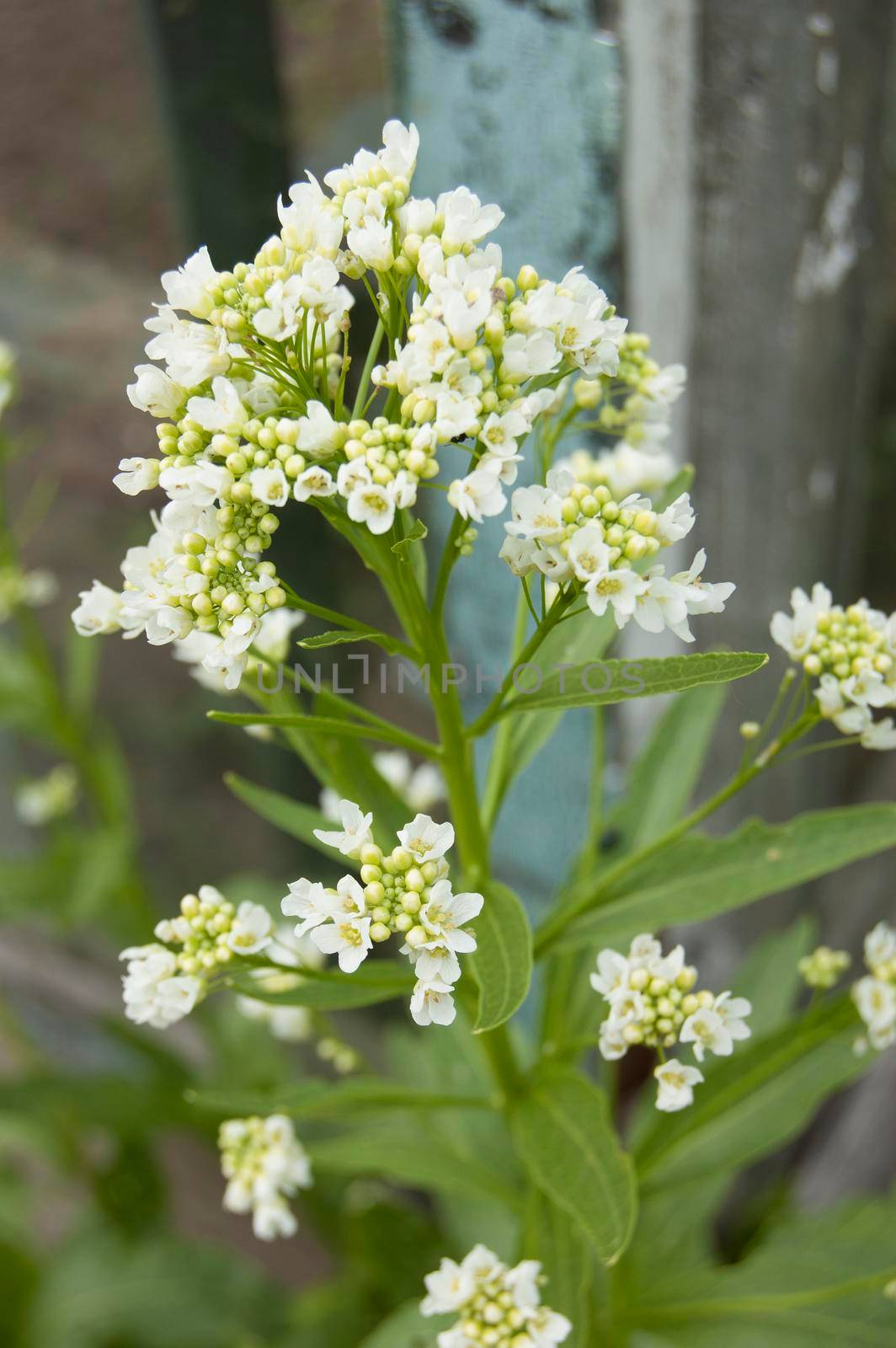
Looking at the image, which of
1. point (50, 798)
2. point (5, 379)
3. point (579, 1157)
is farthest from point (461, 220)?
point (50, 798)

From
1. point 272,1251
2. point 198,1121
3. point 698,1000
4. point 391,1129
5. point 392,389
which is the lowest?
point 272,1251

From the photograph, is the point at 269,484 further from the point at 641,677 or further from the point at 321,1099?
the point at 321,1099

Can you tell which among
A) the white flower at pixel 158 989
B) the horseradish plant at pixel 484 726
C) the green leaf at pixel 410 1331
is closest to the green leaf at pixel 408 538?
the horseradish plant at pixel 484 726

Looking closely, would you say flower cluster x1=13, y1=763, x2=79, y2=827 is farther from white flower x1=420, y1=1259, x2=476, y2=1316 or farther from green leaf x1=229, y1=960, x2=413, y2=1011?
white flower x1=420, y1=1259, x2=476, y2=1316

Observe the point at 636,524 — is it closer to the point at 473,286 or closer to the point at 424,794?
the point at 473,286

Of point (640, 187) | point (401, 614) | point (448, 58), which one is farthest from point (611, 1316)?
point (448, 58)

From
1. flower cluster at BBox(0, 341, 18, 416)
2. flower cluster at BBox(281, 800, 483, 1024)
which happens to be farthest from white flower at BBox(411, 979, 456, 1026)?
flower cluster at BBox(0, 341, 18, 416)

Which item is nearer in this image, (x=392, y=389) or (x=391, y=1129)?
(x=392, y=389)
